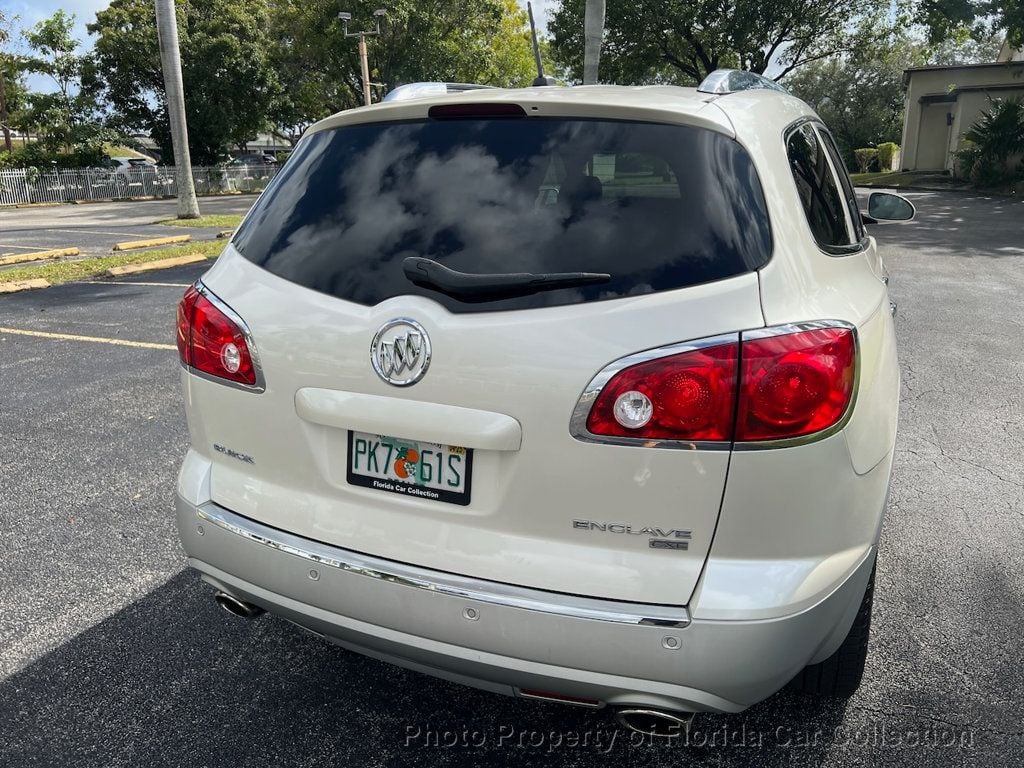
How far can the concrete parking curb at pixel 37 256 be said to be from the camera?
39.7ft

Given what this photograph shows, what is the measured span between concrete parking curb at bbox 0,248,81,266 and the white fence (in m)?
17.8

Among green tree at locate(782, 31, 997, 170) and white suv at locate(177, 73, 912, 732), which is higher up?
green tree at locate(782, 31, 997, 170)

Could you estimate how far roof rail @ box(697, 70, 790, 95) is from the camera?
2342 millimetres

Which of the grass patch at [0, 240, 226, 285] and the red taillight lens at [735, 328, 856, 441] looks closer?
the red taillight lens at [735, 328, 856, 441]

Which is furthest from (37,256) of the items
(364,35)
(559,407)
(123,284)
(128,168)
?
(364,35)

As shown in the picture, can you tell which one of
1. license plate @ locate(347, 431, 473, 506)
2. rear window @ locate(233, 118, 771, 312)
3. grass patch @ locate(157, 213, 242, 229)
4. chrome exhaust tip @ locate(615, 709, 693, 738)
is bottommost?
grass patch @ locate(157, 213, 242, 229)

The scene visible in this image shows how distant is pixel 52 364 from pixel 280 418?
16.7 ft

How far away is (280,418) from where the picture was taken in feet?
7.09

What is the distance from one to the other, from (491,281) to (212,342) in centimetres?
89

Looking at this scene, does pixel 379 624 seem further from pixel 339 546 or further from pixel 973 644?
pixel 973 644

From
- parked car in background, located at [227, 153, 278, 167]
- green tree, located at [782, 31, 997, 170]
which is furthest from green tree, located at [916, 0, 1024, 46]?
parked car in background, located at [227, 153, 278, 167]

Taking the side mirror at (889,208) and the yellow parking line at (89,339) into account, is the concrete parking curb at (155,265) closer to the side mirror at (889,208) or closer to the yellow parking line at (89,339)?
the yellow parking line at (89,339)

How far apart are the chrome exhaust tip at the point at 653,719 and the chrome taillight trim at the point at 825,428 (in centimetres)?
63

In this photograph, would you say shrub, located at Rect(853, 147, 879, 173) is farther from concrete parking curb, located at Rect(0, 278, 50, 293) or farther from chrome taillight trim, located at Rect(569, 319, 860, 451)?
chrome taillight trim, located at Rect(569, 319, 860, 451)
